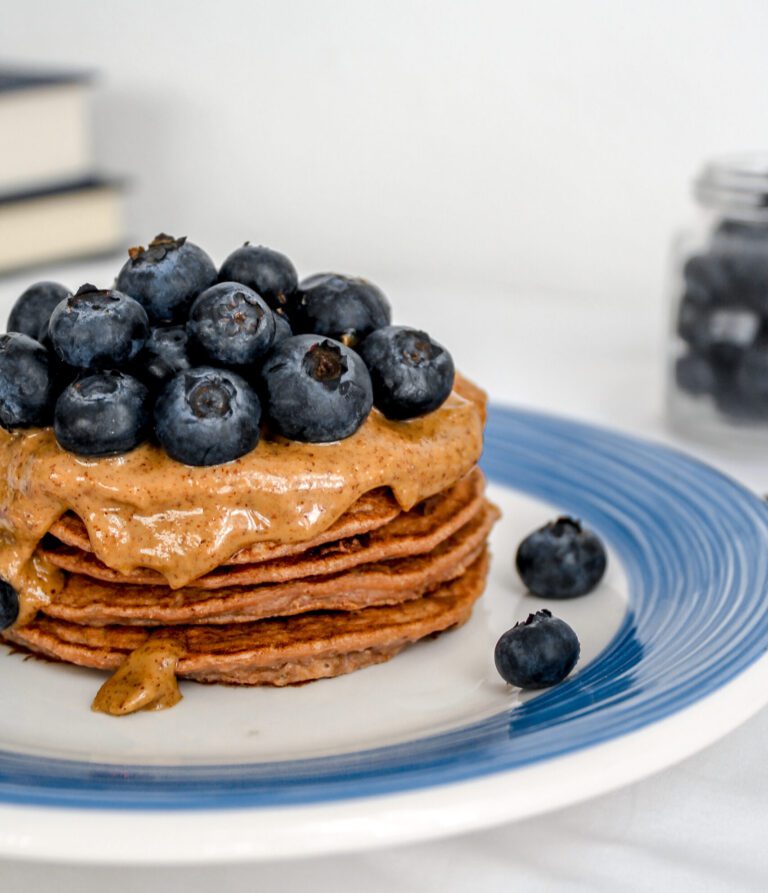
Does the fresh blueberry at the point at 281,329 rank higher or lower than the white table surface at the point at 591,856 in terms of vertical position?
higher

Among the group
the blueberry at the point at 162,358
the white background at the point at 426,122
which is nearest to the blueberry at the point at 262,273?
the blueberry at the point at 162,358

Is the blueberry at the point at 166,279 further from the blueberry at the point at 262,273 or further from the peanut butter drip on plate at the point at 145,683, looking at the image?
the peanut butter drip on plate at the point at 145,683

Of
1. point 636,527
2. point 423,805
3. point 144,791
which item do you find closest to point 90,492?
point 144,791

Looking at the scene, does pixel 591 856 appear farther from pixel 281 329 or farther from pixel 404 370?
pixel 281 329

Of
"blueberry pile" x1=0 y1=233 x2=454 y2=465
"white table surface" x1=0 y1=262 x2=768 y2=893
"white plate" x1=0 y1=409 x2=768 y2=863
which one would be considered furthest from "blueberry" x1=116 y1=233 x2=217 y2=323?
"white table surface" x1=0 y1=262 x2=768 y2=893

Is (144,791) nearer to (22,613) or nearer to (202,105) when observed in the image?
(22,613)

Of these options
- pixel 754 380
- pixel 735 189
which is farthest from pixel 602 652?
pixel 735 189
